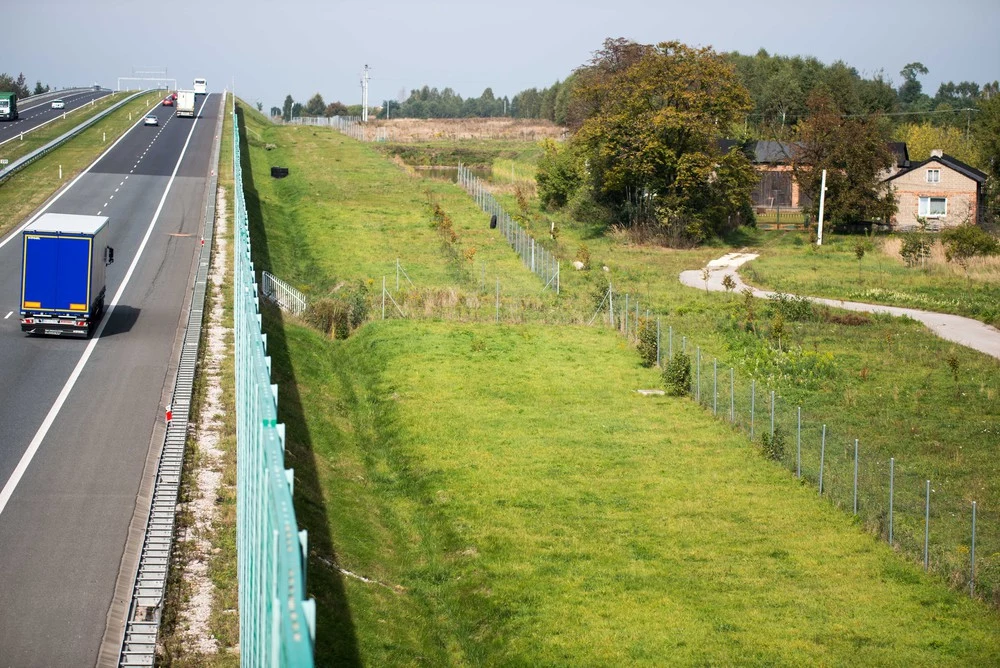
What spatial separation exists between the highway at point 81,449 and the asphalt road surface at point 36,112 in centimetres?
3888

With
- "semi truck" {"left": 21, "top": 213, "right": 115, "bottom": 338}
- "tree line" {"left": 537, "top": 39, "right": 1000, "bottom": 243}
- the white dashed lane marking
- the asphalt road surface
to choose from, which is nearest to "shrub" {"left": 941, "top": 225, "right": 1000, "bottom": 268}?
"tree line" {"left": 537, "top": 39, "right": 1000, "bottom": 243}

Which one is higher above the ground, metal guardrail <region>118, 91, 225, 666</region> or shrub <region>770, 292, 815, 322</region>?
shrub <region>770, 292, 815, 322</region>

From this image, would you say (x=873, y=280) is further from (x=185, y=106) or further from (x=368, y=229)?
(x=185, y=106)

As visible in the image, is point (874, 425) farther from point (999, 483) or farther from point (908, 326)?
point (908, 326)

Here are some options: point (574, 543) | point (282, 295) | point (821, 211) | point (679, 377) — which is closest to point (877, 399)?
point (679, 377)

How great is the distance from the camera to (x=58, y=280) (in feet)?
92.8

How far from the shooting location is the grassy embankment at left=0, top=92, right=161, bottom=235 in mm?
50928

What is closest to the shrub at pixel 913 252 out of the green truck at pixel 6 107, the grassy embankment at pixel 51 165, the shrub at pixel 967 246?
the shrub at pixel 967 246

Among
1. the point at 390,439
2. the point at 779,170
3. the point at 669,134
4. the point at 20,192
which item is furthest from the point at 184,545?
the point at 779,170

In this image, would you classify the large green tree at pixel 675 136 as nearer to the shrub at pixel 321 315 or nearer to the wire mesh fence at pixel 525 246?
the wire mesh fence at pixel 525 246

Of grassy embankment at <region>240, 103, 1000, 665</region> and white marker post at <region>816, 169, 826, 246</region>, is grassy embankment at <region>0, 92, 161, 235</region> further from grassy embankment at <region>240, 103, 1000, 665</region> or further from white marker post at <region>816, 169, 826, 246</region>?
white marker post at <region>816, 169, 826, 246</region>

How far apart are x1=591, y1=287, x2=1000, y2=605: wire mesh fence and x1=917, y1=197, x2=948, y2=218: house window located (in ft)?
184

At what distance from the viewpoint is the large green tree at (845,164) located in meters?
71.4

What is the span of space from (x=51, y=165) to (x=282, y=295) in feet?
108
